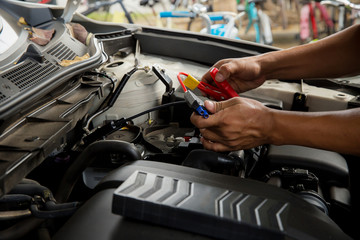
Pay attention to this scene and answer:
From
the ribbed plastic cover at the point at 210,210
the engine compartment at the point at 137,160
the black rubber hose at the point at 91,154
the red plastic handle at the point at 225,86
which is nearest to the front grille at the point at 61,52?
the engine compartment at the point at 137,160

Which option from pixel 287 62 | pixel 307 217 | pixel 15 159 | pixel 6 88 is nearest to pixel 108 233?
pixel 15 159

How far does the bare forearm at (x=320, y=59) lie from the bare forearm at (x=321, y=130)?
359mm

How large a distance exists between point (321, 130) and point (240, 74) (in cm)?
39

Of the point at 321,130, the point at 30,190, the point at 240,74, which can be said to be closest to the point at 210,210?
the point at 321,130

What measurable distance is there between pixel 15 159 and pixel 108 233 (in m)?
0.27

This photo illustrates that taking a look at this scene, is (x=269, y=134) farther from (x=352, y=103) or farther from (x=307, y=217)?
(x=352, y=103)

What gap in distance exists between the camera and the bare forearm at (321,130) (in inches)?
30.8

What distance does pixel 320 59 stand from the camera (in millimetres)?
1112

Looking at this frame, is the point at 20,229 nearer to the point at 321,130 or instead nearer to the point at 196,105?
the point at 196,105

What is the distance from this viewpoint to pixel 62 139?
2.80 feet

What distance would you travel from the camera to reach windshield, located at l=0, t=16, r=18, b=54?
1.01 meters

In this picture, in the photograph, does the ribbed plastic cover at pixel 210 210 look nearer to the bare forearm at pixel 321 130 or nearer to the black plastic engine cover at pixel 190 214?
the black plastic engine cover at pixel 190 214

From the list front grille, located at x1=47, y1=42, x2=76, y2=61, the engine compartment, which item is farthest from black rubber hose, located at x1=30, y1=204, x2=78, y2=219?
front grille, located at x1=47, y1=42, x2=76, y2=61

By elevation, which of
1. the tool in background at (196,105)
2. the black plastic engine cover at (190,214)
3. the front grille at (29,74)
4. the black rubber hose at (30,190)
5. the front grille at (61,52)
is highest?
the front grille at (61,52)
